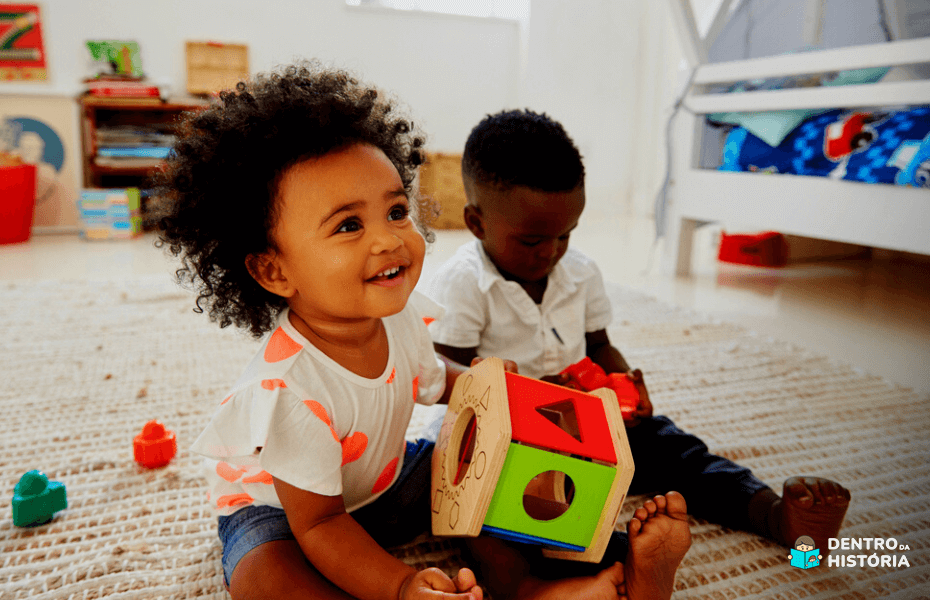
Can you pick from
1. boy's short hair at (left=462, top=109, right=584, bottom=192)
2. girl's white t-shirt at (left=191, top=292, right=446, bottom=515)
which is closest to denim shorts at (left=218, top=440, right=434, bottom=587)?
girl's white t-shirt at (left=191, top=292, right=446, bottom=515)

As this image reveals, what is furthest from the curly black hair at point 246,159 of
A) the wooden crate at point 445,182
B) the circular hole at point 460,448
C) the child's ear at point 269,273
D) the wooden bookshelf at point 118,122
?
the wooden crate at point 445,182

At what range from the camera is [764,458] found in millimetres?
903

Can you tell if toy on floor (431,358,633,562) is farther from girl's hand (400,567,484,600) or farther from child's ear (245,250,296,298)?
child's ear (245,250,296,298)

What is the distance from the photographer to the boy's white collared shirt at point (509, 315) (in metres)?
0.87

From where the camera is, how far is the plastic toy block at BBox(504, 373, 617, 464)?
1.82ft

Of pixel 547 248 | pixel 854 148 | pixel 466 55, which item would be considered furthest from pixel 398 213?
pixel 466 55

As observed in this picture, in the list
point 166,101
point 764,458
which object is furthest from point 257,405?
point 166,101

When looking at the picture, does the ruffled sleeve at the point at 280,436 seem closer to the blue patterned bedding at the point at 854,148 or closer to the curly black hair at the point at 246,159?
the curly black hair at the point at 246,159

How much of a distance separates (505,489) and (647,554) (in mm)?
136

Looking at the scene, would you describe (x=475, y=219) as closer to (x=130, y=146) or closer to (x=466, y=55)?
(x=130, y=146)

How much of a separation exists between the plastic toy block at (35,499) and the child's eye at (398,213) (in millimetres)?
511

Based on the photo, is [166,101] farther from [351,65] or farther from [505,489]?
[505,489]

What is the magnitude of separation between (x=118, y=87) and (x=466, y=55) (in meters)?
1.70

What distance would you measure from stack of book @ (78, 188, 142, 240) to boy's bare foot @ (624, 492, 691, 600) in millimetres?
2761
